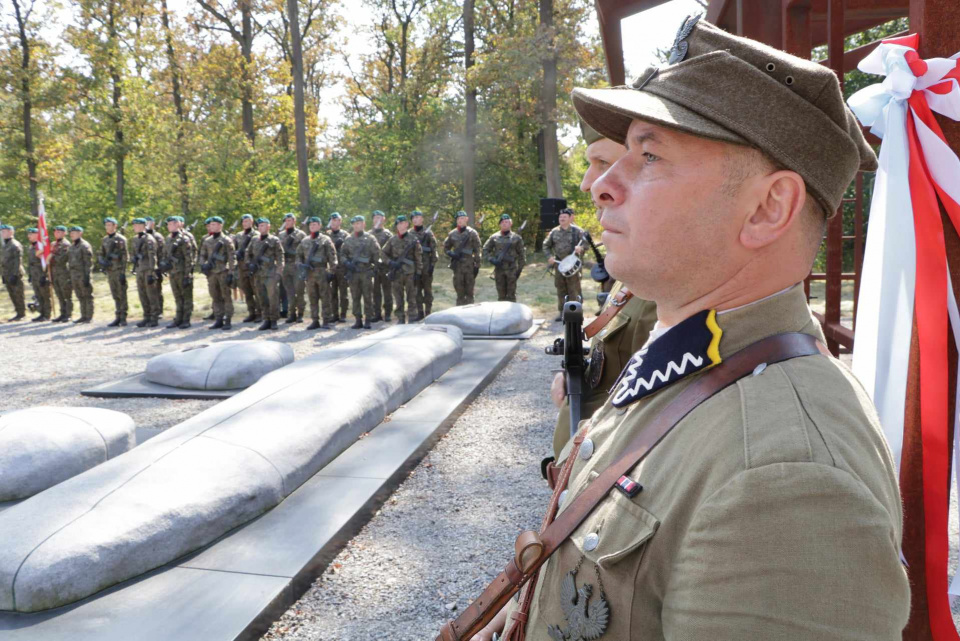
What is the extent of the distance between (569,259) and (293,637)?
84.0 inches

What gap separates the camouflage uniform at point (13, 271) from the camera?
1597 cm

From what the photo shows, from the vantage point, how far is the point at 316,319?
1384 centimetres

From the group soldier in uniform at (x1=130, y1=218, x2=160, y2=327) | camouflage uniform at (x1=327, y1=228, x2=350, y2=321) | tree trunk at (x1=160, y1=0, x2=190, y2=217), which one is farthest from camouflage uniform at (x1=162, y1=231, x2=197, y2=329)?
tree trunk at (x1=160, y1=0, x2=190, y2=217)

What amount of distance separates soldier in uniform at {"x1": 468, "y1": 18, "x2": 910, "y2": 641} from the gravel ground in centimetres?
233

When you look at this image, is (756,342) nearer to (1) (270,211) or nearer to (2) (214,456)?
(2) (214,456)

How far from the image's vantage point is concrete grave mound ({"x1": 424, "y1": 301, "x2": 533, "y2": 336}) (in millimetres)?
11227

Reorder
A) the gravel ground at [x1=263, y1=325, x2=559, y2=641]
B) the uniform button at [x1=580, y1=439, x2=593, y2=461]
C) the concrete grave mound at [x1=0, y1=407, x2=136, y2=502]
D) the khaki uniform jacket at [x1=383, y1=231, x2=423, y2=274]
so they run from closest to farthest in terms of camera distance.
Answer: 1. the uniform button at [x1=580, y1=439, x2=593, y2=461]
2. the gravel ground at [x1=263, y1=325, x2=559, y2=641]
3. the concrete grave mound at [x1=0, y1=407, x2=136, y2=502]
4. the khaki uniform jacket at [x1=383, y1=231, x2=423, y2=274]

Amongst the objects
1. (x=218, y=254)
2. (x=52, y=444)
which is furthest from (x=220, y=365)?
(x=218, y=254)

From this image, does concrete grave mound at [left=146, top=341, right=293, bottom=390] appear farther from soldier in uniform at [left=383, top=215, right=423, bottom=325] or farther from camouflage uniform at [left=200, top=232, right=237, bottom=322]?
camouflage uniform at [left=200, top=232, right=237, bottom=322]

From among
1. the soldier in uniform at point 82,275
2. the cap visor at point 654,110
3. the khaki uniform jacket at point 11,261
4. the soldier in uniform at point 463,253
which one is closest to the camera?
the cap visor at point 654,110

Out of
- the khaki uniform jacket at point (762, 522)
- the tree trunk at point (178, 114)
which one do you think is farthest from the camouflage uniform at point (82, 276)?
the khaki uniform jacket at point (762, 522)

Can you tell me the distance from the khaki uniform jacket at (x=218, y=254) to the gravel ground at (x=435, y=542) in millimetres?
8742

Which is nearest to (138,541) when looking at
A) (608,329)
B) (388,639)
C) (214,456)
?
(214,456)

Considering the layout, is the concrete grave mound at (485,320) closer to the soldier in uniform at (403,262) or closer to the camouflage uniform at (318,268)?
the soldier in uniform at (403,262)
